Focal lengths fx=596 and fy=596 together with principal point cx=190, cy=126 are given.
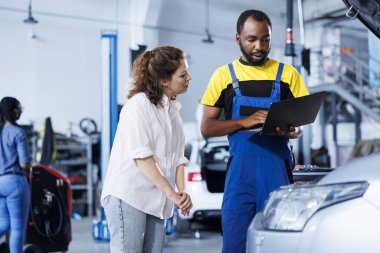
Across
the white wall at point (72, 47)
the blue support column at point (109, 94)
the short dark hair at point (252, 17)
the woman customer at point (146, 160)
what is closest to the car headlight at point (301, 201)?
the woman customer at point (146, 160)

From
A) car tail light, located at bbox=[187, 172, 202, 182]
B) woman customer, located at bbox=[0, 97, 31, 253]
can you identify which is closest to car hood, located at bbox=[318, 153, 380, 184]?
woman customer, located at bbox=[0, 97, 31, 253]

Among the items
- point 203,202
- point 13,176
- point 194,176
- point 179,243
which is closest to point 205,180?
point 194,176

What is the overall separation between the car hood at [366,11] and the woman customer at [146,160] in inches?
27.8

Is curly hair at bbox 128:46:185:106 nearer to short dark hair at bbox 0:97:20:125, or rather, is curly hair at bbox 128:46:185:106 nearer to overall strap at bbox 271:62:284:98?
overall strap at bbox 271:62:284:98

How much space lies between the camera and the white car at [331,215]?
5.08 feet

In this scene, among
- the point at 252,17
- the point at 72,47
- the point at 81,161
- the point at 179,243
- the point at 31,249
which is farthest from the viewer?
the point at 72,47

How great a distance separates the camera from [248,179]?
2375 millimetres

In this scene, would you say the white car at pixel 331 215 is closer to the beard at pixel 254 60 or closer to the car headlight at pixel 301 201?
the car headlight at pixel 301 201

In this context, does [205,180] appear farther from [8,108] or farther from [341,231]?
[341,231]

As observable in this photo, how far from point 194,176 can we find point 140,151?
521 centimetres

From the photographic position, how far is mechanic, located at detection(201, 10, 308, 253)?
2377mm

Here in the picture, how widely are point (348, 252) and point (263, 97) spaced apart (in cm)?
103

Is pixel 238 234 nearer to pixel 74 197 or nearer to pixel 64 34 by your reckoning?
pixel 74 197

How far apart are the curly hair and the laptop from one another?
40 centimetres
